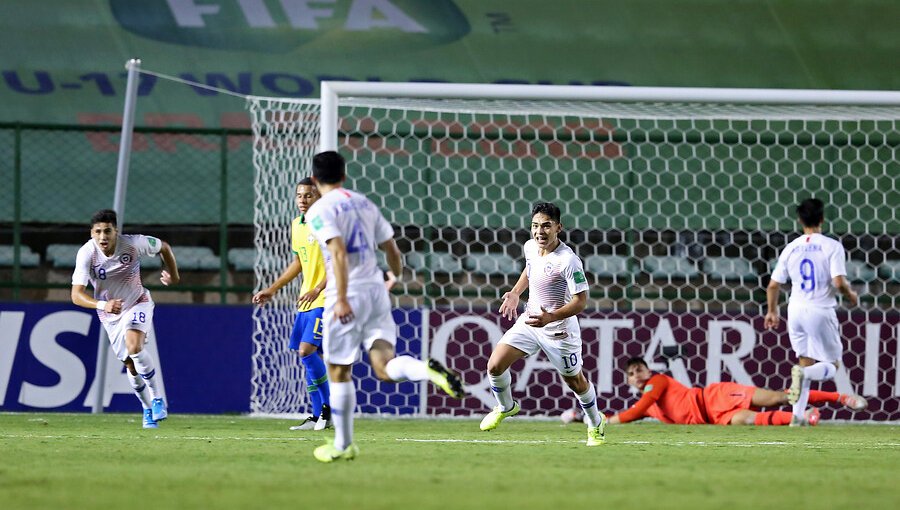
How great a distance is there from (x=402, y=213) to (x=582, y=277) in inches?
175

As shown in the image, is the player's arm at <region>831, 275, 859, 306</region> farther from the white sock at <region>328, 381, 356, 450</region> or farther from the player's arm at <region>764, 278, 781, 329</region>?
the white sock at <region>328, 381, 356, 450</region>

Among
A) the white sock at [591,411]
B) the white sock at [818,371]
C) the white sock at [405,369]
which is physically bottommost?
the white sock at [591,411]

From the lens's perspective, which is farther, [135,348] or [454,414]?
[454,414]

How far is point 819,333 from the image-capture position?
10086mm

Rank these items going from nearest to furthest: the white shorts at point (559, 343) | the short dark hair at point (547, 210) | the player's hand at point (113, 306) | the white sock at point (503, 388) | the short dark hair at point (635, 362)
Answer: the short dark hair at point (547, 210) → the white shorts at point (559, 343) → the white sock at point (503, 388) → the player's hand at point (113, 306) → the short dark hair at point (635, 362)

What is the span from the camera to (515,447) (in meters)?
7.36

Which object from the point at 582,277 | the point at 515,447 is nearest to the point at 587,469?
the point at 515,447

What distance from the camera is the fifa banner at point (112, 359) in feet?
36.3

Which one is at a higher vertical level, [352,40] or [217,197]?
[352,40]

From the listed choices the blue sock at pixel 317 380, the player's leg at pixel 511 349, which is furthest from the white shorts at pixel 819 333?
the blue sock at pixel 317 380

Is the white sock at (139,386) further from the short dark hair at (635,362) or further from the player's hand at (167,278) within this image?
the short dark hair at (635,362)

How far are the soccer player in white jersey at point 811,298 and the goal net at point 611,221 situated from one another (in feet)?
3.55

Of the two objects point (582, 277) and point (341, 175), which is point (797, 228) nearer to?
point (582, 277)

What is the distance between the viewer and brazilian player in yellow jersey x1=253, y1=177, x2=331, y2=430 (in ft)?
28.9
